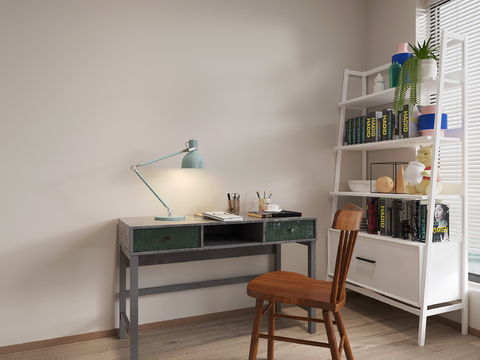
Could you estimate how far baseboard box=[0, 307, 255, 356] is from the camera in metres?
2.09

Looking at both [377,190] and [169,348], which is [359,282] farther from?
[169,348]

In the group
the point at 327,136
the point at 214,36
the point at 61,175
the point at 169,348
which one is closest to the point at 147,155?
the point at 61,175

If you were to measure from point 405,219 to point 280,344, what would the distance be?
1129mm

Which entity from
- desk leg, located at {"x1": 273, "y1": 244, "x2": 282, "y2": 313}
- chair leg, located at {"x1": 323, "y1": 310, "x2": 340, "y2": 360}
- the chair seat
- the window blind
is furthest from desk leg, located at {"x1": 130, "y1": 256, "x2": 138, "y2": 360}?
the window blind

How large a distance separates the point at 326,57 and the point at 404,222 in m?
1.47

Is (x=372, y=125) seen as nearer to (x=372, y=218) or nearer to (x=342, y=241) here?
(x=372, y=218)

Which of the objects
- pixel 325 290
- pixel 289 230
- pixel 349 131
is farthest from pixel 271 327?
pixel 349 131

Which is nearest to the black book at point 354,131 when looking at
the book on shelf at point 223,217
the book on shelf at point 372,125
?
the book on shelf at point 372,125

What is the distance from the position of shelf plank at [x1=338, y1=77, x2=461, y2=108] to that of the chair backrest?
1.21 m

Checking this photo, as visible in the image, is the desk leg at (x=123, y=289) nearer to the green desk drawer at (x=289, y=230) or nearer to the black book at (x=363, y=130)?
the green desk drawer at (x=289, y=230)

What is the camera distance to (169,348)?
83.9 inches

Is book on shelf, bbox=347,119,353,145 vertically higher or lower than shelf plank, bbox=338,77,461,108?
lower

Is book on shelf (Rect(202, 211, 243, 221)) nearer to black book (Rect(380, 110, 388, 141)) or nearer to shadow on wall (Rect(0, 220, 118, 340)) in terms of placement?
shadow on wall (Rect(0, 220, 118, 340))

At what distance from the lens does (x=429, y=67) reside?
2.22 metres
